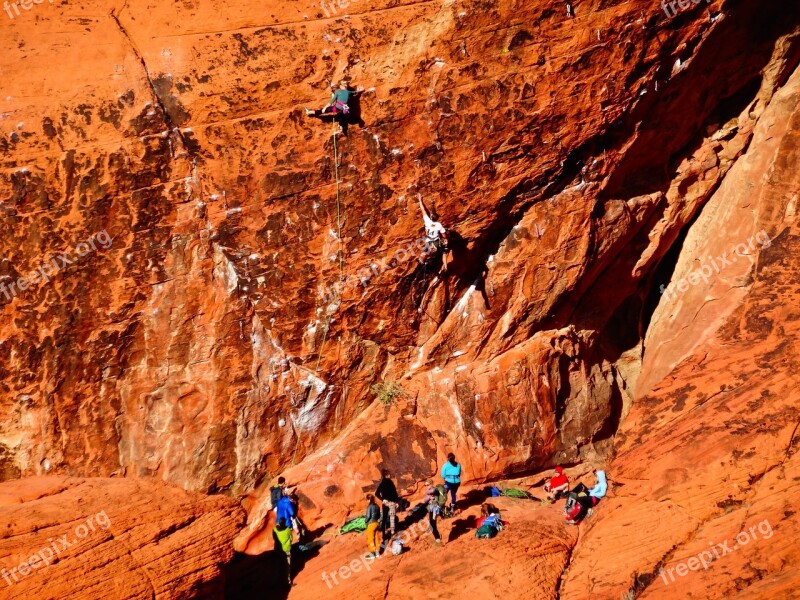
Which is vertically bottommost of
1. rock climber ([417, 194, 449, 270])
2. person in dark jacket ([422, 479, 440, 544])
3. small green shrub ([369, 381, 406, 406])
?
person in dark jacket ([422, 479, 440, 544])

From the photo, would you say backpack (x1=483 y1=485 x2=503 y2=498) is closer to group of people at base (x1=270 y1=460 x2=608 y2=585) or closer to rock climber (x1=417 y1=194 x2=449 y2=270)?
group of people at base (x1=270 y1=460 x2=608 y2=585)

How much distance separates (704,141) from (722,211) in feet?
4.44

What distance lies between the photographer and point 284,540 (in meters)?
11.1

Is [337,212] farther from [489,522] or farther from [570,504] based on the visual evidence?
[570,504]

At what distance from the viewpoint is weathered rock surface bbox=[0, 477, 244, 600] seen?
862cm

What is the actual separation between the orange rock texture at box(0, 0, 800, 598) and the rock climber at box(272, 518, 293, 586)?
112 centimetres

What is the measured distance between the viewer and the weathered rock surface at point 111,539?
8617 millimetres

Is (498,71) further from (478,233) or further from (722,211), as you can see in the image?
(722,211)

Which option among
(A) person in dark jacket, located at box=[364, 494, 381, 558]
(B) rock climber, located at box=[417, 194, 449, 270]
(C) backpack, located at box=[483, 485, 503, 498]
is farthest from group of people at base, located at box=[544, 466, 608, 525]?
(B) rock climber, located at box=[417, 194, 449, 270]

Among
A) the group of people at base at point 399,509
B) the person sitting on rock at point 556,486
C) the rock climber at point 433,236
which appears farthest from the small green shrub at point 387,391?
the person sitting on rock at point 556,486

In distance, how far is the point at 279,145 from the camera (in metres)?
11.8

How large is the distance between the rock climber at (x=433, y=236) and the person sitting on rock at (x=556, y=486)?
4333 mm

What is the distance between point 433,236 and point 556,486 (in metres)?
5.05

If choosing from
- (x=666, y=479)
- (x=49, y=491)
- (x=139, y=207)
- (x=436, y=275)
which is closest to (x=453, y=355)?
(x=436, y=275)
